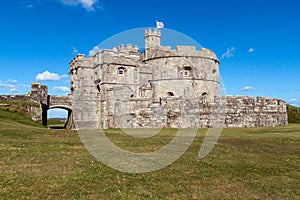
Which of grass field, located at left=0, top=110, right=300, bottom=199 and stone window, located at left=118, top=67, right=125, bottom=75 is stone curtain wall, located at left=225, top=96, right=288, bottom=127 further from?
stone window, located at left=118, top=67, right=125, bottom=75

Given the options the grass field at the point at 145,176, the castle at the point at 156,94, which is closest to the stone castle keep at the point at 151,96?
the castle at the point at 156,94

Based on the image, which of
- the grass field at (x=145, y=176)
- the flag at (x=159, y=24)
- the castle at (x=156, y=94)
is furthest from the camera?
the flag at (x=159, y=24)

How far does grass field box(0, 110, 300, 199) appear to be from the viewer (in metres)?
5.78

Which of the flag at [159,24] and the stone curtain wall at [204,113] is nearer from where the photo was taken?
the stone curtain wall at [204,113]

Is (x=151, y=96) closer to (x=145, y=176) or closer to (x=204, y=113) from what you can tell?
(x=204, y=113)

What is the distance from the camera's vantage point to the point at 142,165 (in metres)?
7.93

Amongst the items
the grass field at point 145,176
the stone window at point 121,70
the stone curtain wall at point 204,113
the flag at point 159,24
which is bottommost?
the grass field at point 145,176

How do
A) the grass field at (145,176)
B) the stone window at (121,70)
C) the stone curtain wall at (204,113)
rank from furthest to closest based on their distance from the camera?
the stone window at (121,70)
the stone curtain wall at (204,113)
the grass field at (145,176)

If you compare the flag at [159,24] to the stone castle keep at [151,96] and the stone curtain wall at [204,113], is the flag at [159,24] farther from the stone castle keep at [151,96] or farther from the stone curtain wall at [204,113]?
the stone curtain wall at [204,113]

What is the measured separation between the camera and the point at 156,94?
124 ft

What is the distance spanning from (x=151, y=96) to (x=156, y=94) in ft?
11.1

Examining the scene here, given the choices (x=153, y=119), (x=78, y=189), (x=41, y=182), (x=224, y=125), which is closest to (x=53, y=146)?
(x=41, y=182)

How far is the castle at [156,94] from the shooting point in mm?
20625

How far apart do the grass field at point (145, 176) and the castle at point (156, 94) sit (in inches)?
404
